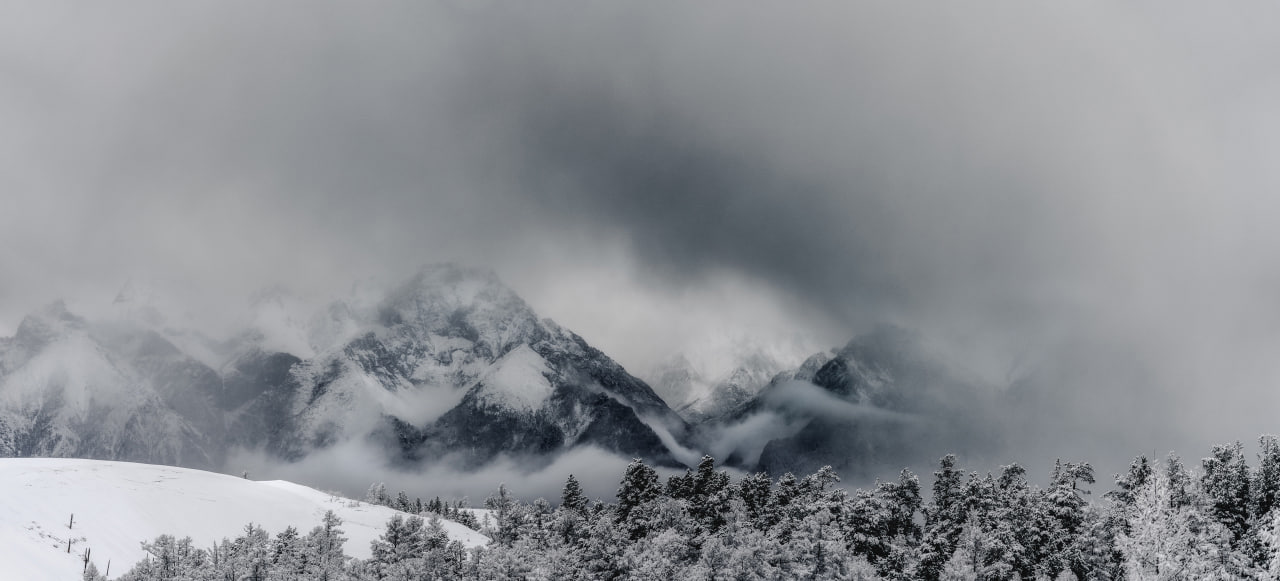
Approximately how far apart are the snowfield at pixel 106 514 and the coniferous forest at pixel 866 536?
15094 millimetres

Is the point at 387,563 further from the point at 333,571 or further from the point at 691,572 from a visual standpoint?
the point at 691,572

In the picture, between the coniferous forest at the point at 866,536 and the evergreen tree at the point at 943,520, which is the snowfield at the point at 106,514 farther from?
the evergreen tree at the point at 943,520

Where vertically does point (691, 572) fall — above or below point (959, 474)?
below

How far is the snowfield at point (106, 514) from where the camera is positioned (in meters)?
120

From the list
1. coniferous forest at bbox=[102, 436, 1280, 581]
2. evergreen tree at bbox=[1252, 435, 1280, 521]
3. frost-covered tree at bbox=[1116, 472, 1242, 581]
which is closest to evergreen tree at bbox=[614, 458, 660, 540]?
coniferous forest at bbox=[102, 436, 1280, 581]

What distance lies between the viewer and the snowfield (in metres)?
120

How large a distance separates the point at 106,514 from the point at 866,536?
12369 cm

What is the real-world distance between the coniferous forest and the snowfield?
49.5 feet

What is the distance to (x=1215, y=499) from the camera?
3693 inches

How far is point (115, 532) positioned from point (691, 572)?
327 ft

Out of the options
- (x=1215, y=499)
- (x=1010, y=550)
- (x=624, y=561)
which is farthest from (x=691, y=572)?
(x=1215, y=499)

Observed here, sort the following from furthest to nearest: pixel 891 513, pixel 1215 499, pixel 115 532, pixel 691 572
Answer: pixel 115 532, pixel 891 513, pixel 691 572, pixel 1215 499

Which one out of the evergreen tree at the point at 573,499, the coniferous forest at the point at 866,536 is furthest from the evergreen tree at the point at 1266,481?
the evergreen tree at the point at 573,499

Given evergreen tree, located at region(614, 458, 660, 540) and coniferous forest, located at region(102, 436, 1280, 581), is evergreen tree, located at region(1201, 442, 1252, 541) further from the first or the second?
evergreen tree, located at region(614, 458, 660, 540)
